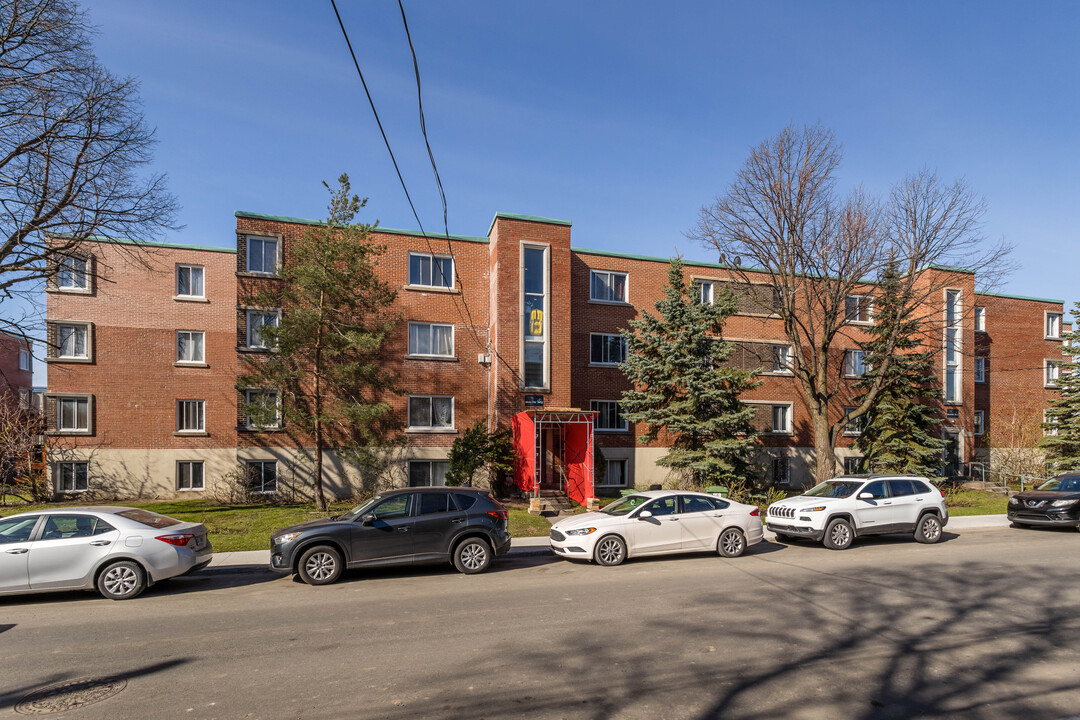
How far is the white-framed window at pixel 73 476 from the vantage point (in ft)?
66.0

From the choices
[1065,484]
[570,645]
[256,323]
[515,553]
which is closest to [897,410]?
[1065,484]

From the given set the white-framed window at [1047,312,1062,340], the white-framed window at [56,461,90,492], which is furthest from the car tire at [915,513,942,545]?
the white-framed window at [1047,312,1062,340]

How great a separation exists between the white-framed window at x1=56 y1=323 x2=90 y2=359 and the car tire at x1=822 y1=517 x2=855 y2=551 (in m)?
23.4

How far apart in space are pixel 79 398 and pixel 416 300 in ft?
38.9

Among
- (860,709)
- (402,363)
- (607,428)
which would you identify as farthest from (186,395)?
(860,709)

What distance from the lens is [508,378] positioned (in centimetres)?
2145

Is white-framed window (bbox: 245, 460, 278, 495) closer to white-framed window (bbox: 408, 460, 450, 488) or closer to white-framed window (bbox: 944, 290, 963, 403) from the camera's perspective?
white-framed window (bbox: 408, 460, 450, 488)

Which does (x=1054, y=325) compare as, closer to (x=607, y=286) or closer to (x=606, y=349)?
(x=607, y=286)

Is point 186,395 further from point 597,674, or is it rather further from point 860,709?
point 860,709

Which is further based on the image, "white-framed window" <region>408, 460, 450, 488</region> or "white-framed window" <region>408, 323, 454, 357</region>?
"white-framed window" <region>408, 323, 454, 357</region>

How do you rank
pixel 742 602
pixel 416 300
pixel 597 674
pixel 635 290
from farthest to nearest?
pixel 635 290
pixel 416 300
pixel 742 602
pixel 597 674

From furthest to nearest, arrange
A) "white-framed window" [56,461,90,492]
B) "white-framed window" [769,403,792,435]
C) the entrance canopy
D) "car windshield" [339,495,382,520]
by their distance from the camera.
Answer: "white-framed window" [769,403,792,435] → "white-framed window" [56,461,90,492] → the entrance canopy → "car windshield" [339,495,382,520]

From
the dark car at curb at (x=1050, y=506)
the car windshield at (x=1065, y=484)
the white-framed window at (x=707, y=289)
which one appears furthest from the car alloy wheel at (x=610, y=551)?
the white-framed window at (x=707, y=289)

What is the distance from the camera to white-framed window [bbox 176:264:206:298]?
21.5m
